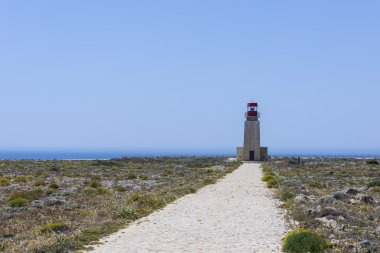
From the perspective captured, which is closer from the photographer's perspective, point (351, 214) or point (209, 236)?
point (209, 236)

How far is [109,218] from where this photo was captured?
18.3 m

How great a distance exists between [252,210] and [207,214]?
2.36m

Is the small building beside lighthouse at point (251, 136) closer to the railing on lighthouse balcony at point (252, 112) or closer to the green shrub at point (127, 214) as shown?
the railing on lighthouse balcony at point (252, 112)

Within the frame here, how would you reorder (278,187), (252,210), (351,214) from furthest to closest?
(278,187) < (252,210) < (351,214)

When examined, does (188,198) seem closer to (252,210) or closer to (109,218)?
(252,210)

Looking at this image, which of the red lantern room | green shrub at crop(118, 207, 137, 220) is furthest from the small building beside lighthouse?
green shrub at crop(118, 207, 137, 220)

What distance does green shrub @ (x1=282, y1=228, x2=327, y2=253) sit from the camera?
11804 millimetres

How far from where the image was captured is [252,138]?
3233 inches

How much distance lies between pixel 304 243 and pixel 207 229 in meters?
4.37

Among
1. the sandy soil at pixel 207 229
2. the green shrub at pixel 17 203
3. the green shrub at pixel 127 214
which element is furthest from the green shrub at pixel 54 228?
the green shrub at pixel 17 203

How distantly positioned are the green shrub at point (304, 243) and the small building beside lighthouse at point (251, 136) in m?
69.9

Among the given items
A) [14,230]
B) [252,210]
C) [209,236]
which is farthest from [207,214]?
[14,230]

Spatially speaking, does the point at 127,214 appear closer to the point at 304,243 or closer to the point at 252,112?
the point at 304,243

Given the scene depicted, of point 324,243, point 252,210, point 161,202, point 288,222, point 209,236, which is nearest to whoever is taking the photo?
point 324,243
